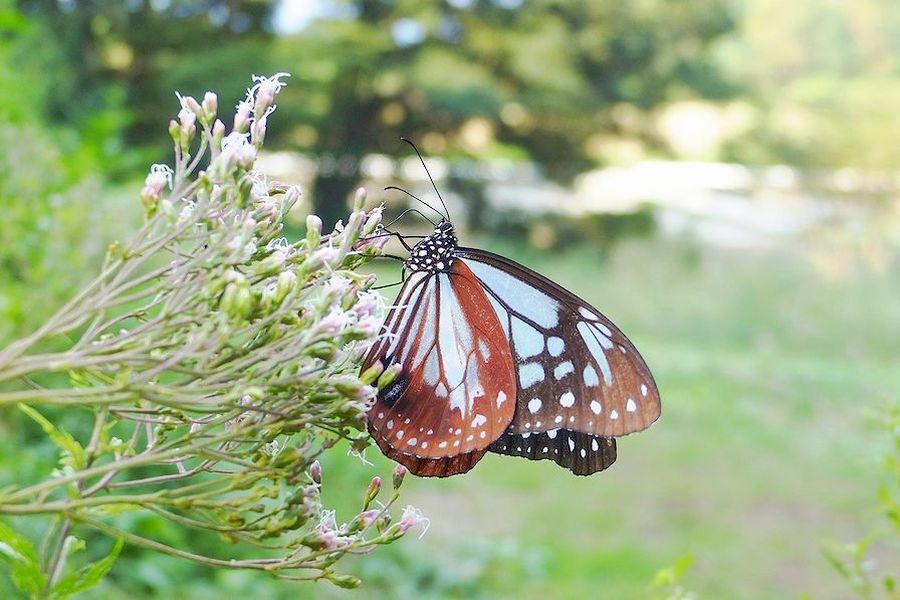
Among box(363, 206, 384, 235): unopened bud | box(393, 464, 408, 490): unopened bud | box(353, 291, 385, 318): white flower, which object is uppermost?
box(363, 206, 384, 235): unopened bud

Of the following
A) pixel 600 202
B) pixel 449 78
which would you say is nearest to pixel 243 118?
pixel 449 78

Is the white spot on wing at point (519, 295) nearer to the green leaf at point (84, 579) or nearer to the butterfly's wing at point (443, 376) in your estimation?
the butterfly's wing at point (443, 376)

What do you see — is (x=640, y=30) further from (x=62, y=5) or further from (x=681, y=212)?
(x=62, y=5)

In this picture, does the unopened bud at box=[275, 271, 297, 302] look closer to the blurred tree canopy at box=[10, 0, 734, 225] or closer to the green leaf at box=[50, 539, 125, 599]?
the green leaf at box=[50, 539, 125, 599]

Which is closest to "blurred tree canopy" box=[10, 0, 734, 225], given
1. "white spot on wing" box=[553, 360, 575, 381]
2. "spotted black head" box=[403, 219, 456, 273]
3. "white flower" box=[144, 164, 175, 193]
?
"spotted black head" box=[403, 219, 456, 273]

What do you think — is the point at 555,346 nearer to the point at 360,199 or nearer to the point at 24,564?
the point at 360,199

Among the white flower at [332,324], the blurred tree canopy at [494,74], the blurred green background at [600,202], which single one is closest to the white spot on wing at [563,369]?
the blurred green background at [600,202]
